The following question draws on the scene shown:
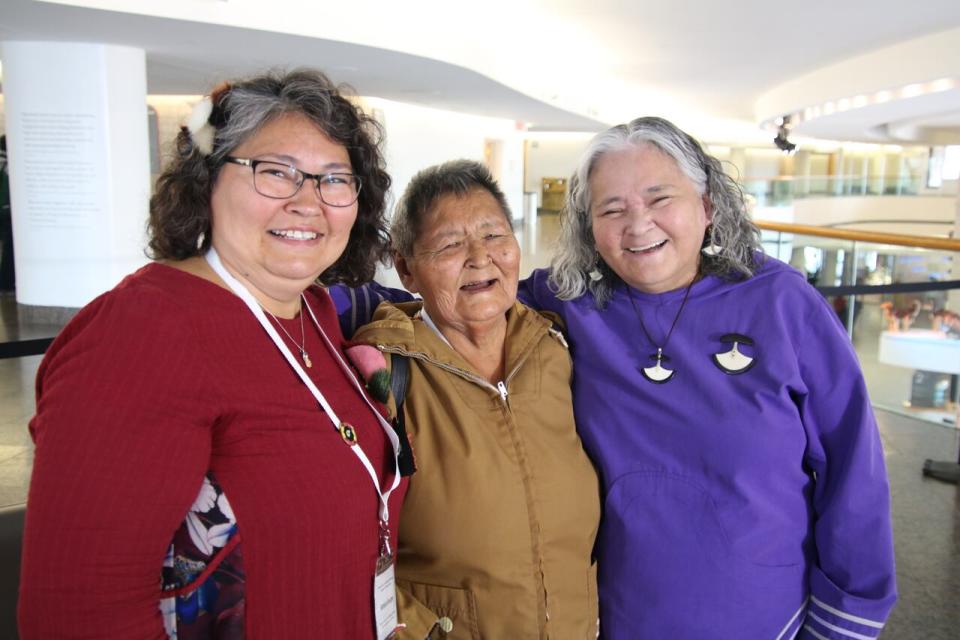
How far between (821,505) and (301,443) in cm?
126

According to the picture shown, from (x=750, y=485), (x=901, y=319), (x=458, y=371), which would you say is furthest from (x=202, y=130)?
(x=901, y=319)

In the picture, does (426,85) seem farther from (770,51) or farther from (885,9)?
(885,9)

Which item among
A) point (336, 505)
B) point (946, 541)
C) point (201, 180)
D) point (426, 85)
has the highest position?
point (426, 85)

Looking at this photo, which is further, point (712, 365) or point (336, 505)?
point (712, 365)

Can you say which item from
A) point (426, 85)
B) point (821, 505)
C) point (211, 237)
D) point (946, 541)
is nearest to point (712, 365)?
point (821, 505)

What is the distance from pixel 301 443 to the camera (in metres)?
1.31

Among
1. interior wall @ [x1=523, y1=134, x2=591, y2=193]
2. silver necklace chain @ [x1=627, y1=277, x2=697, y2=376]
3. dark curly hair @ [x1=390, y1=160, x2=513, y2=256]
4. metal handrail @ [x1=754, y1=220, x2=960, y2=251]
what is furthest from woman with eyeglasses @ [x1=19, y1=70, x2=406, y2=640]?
interior wall @ [x1=523, y1=134, x2=591, y2=193]

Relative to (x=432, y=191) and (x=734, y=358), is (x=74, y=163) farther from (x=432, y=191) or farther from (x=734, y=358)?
(x=734, y=358)

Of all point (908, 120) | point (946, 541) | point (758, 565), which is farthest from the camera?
point (908, 120)

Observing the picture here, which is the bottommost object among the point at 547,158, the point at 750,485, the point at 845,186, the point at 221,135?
the point at 750,485

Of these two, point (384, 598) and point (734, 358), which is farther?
point (734, 358)

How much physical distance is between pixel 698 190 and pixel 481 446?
2.91 ft

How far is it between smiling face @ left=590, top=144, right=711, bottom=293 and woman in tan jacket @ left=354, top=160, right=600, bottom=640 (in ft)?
0.89

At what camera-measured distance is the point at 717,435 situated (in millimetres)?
1718
